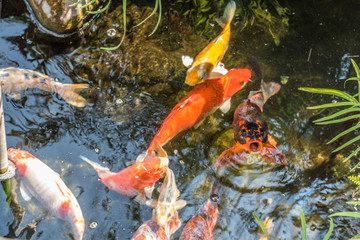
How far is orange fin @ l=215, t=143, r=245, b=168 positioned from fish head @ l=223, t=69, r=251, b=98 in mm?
670

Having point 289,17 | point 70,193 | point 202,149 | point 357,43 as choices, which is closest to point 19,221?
point 70,193

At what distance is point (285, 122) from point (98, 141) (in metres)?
2.00

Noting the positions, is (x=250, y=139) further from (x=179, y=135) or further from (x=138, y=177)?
(x=138, y=177)

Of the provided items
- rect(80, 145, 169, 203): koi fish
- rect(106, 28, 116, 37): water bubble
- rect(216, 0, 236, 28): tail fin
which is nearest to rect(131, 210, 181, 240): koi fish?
rect(80, 145, 169, 203): koi fish

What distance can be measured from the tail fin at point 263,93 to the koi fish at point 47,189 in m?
2.09

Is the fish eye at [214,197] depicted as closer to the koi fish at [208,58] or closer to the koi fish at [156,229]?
the koi fish at [156,229]

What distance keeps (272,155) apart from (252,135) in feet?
1.10

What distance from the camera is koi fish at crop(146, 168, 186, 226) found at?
3504 millimetres

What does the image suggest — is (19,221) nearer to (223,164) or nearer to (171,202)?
(171,202)

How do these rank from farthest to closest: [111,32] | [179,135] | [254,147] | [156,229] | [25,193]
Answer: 1. [111,32]
2. [179,135]
3. [254,147]
4. [25,193]
5. [156,229]

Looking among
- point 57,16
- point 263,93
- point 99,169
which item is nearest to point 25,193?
point 99,169

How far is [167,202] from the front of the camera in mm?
3586

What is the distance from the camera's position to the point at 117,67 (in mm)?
4449

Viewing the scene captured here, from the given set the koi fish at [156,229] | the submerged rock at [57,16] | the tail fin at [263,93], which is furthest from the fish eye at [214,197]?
the submerged rock at [57,16]
